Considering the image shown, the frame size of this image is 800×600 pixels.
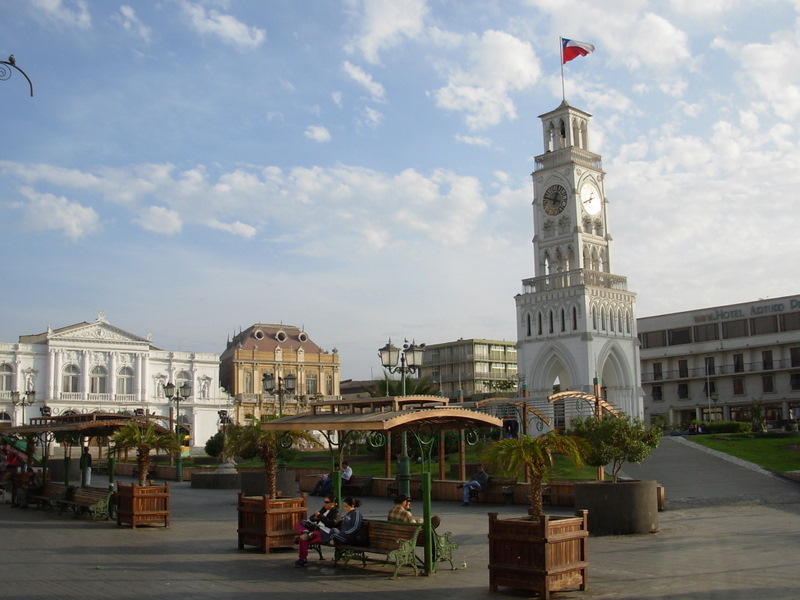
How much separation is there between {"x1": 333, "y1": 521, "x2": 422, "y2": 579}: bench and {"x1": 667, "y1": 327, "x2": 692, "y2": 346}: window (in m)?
68.2

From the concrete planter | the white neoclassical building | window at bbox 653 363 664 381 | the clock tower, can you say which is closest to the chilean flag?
the clock tower

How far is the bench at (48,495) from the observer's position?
2222 cm

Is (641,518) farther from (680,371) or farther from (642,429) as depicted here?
(680,371)

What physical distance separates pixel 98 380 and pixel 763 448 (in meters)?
59.7

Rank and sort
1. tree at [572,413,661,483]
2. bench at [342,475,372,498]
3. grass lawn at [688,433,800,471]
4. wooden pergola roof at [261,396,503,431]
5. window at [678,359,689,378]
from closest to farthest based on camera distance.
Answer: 1. wooden pergola roof at [261,396,503,431]
2. tree at [572,413,661,483]
3. bench at [342,475,372,498]
4. grass lawn at [688,433,800,471]
5. window at [678,359,689,378]

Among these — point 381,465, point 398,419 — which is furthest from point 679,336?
point 398,419

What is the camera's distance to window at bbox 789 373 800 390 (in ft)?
224

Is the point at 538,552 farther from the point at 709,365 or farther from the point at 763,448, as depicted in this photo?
the point at 709,365

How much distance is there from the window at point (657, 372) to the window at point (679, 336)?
2.21 metres

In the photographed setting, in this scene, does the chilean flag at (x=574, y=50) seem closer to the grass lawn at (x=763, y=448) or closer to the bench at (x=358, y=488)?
the grass lawn at (x=763, y=448)

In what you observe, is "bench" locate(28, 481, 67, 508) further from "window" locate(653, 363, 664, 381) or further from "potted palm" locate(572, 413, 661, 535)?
"window" locate(653, 363, 664, 381)

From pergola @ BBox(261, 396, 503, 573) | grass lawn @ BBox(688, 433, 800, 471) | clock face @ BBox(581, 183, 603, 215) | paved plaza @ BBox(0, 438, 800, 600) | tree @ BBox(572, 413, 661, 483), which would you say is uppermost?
clock face @ BBox(581, 183, 603, 215)

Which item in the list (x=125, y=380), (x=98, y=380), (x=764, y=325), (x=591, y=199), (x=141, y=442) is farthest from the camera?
(x=125, y=380)

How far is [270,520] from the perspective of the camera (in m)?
14.2
